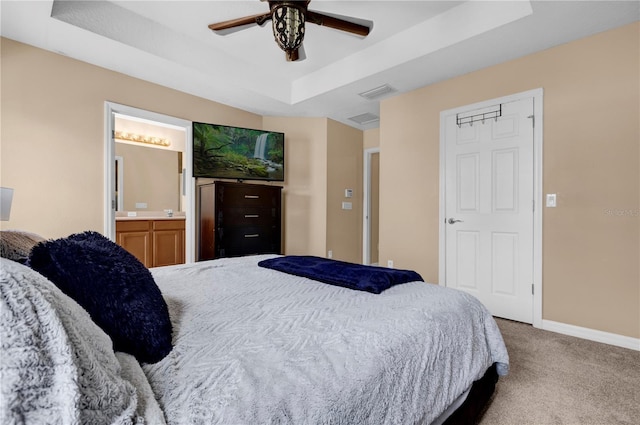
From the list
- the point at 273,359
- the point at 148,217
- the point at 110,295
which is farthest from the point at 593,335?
the point at 148,217

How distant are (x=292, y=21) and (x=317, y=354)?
6.80ft

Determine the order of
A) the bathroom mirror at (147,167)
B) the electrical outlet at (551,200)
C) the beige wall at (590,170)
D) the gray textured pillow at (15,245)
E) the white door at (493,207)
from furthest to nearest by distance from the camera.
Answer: the bathroom mirror at (147,167), the white door at (493,207), the electrical outlet at (551,200), the beige wall at (590,170), the gray textured pillow at (15,245)

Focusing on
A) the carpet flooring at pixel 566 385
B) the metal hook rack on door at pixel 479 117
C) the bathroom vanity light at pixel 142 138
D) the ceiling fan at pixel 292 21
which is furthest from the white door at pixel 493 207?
the bathroom vanity light at pixel 142 138

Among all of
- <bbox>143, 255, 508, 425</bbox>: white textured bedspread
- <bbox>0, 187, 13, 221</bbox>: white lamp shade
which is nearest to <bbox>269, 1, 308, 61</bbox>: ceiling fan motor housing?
<bbox>143, 255, 508, 425</bbox>: white textured bedspread

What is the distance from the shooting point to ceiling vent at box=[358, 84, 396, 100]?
355 cm

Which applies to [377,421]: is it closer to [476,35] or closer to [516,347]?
[516,347]

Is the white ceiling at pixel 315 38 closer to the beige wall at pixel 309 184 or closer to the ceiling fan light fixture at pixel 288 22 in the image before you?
the ceiling fan light fixture at pixel 288 22

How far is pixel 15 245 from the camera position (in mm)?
1168

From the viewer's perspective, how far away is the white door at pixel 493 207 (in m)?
2.79

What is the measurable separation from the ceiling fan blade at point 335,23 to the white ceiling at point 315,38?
0.69 feet

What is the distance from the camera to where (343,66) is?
3.50 m

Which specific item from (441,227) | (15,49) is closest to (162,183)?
(15,49)

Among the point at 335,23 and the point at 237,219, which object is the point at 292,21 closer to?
the point at 335,23

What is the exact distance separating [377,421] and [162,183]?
4.68 meters
